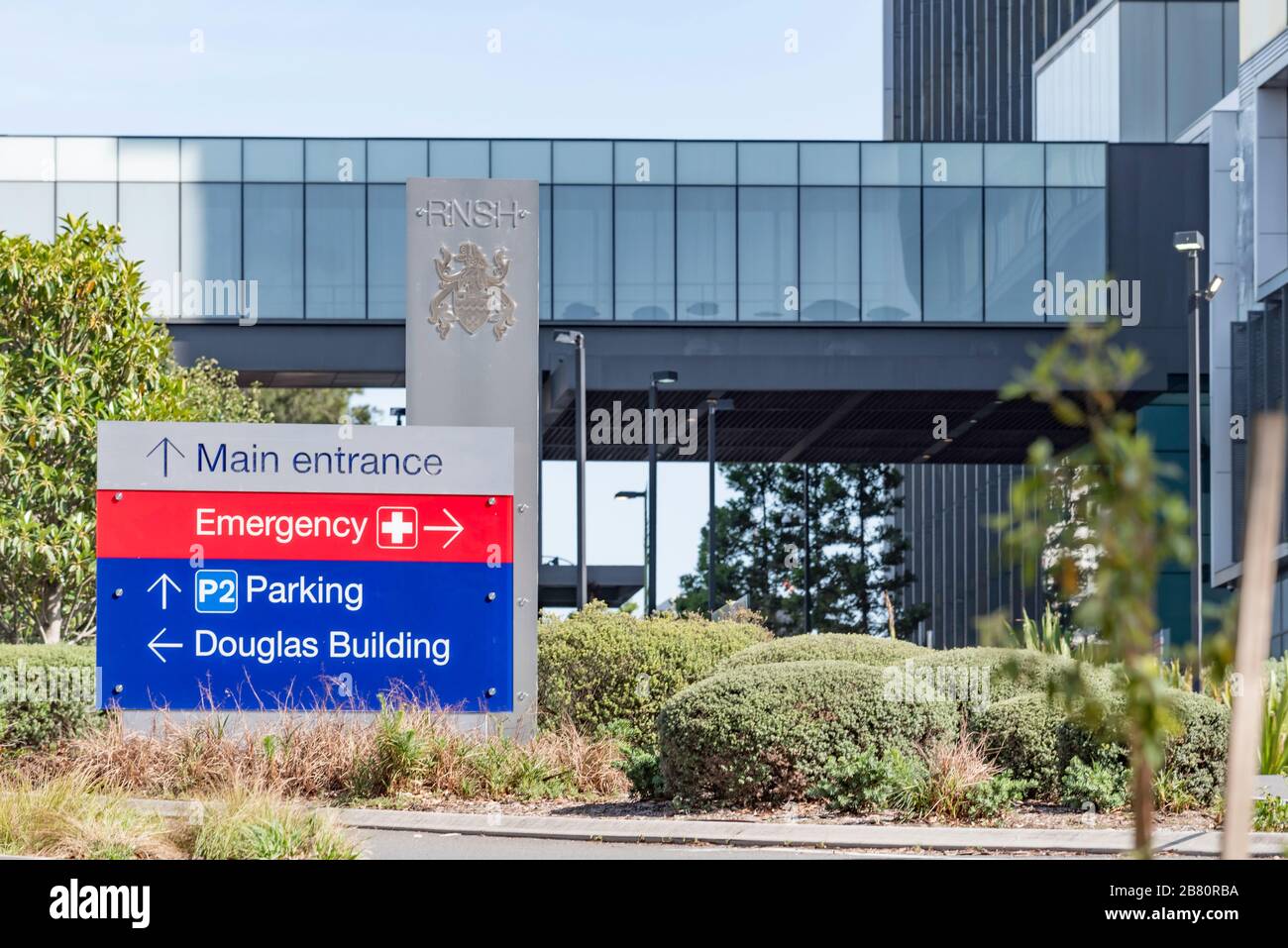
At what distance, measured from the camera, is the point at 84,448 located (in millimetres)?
21656

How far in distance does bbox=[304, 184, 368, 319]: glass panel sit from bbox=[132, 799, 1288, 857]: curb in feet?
109

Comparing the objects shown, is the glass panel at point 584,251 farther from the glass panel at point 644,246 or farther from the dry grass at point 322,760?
the dry grass at point 322,760

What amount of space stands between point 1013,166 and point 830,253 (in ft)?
17.1

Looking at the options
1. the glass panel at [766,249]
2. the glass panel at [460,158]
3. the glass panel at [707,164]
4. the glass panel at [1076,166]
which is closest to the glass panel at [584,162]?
the glass panel at [707,164]

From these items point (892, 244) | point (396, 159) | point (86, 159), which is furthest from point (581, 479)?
point (86, 159)

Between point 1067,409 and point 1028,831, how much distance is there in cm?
897

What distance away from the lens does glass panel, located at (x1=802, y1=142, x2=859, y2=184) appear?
149 feet

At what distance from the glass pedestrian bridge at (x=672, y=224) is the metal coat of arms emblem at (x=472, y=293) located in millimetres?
29084

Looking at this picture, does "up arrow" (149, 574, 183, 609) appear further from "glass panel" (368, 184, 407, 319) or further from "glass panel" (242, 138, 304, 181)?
"glass panel" (242, 138, 304, 181)

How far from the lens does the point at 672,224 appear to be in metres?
45.6

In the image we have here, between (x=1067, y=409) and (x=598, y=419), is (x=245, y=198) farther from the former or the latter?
(x=1067, y=409)

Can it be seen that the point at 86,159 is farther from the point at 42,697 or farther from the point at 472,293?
the point at 472,293

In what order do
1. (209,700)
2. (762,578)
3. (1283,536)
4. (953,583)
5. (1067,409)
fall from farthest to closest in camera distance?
1. (953,583)
2. (762,578)
3. (1283,536)
4. (209,700)
5. (1067,409)
